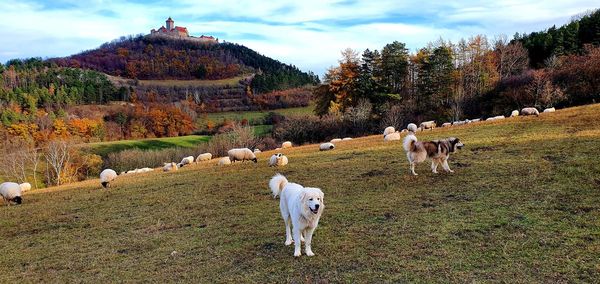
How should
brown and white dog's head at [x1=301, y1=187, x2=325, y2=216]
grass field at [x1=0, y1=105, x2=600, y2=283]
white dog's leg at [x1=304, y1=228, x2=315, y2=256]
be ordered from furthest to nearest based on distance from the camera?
white dog's leg at [x1=304, y1=228, x2=315, y2=256]
brown and white dog's head at [x1=301, y1=187, x2=325, y2=216]
grass field at [x1=0, y1=105, x2=600, y2=283]

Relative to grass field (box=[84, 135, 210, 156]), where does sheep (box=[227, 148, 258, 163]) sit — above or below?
above

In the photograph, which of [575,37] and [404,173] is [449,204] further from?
[575,37]

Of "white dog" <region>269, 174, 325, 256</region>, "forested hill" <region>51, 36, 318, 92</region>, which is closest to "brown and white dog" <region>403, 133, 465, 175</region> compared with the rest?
"white dog" <region>269, 174, 325, 256</region>

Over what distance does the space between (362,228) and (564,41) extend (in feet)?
239

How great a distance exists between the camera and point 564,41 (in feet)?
217

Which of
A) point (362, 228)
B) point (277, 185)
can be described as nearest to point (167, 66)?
point (277, 185)

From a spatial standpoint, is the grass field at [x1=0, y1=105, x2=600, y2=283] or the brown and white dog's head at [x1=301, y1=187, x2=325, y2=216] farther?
the brown and white dog's head at [x1=301, y1=187, x2=325, y2=216]

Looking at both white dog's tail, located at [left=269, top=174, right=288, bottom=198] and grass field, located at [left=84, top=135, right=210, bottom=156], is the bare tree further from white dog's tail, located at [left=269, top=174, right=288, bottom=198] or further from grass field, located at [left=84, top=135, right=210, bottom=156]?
white dog's tail, located at [left=269, top=174, right=288, bottom=198]

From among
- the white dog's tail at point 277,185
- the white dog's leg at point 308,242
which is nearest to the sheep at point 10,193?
the white dog's tail at point 277,185

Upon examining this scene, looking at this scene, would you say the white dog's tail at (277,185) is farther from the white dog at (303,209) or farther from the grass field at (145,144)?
the grass field at (145,144)

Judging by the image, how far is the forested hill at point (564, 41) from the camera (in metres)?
64.6

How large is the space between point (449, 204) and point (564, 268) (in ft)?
14.9

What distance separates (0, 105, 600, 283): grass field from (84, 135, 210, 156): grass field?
67.5 meters

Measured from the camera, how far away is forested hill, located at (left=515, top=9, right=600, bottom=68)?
64562mm
